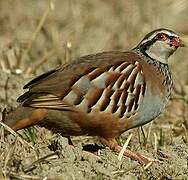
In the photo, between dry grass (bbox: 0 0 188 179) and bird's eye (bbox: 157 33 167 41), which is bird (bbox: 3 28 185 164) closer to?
dry grass (bbox: 0 0 188 179)

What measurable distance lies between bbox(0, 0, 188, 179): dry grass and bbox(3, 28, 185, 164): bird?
19 centimetres

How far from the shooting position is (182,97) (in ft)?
28.5

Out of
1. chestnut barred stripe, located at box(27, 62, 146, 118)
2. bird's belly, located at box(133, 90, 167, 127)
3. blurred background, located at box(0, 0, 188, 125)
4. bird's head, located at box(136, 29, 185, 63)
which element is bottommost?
blurred background, located at box(0, 0, 188, 125)

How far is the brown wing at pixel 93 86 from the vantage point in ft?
20.2

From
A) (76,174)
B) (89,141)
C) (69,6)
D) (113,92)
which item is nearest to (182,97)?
(89,141)

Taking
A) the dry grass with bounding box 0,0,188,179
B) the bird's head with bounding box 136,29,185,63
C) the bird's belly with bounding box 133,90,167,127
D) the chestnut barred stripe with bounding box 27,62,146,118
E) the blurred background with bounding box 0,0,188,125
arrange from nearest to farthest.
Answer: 1. the dry grass with bounding box 0,0,188,179
2. the chestnut barred stripe with bounding box 27,62,146,118
3. the bird's belly with bounding box 133,90,167,127
4. the bird's head with bounding box 136,29,185,63
5. the blurred background with bounding box 0,0,188,125

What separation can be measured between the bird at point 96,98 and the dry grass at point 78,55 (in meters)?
0.19

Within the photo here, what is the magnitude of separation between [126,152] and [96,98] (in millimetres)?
486

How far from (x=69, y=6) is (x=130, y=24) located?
1326 mm

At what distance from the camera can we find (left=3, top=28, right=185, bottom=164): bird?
6.16 m

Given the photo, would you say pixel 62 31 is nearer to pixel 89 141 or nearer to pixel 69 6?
pixel 69 6

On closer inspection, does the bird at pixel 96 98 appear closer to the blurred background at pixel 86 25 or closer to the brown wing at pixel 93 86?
the brown wing at pixel 93 86

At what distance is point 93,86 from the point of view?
6266 mm

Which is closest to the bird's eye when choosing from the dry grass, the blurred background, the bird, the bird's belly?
the bird
